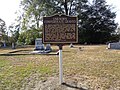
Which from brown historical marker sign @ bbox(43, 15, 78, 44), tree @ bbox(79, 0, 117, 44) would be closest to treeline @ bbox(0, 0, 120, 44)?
tree @ bbox(79, 0, 117, 44)

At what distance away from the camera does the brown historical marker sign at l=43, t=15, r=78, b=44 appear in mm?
8148

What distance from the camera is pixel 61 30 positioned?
816 cm

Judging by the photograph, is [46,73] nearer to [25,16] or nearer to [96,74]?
[96,74]

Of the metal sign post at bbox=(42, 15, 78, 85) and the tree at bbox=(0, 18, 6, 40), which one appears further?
the tree at bbox=(0, 18, 6, 40)

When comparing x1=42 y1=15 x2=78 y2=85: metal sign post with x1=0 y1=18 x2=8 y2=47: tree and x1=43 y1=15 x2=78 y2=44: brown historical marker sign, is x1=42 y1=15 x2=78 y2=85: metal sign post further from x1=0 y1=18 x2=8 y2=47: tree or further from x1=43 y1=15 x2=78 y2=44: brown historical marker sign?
x1=0 y1=18 x2=8 y2=47: tree

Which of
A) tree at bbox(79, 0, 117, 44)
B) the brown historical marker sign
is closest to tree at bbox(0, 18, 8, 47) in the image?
tree at bbox(79, 0, 117, 44)

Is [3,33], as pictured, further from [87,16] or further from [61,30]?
[61,30]

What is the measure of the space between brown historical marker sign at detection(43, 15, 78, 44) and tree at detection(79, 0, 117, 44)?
120 ft

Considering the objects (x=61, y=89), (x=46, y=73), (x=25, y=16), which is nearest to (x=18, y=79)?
(x=46, y=73)

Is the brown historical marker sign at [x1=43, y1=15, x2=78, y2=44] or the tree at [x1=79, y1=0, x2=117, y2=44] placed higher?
the tree at [x1=79, y1=0, x2=117, y2=44]

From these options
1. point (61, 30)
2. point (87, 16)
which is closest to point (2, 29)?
point (87, 16)

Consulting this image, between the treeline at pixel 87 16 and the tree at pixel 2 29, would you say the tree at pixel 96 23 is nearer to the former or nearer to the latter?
the treeline at pixel 87 16

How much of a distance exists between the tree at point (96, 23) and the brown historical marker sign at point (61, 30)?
3644 cm

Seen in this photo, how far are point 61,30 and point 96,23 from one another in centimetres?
3853
